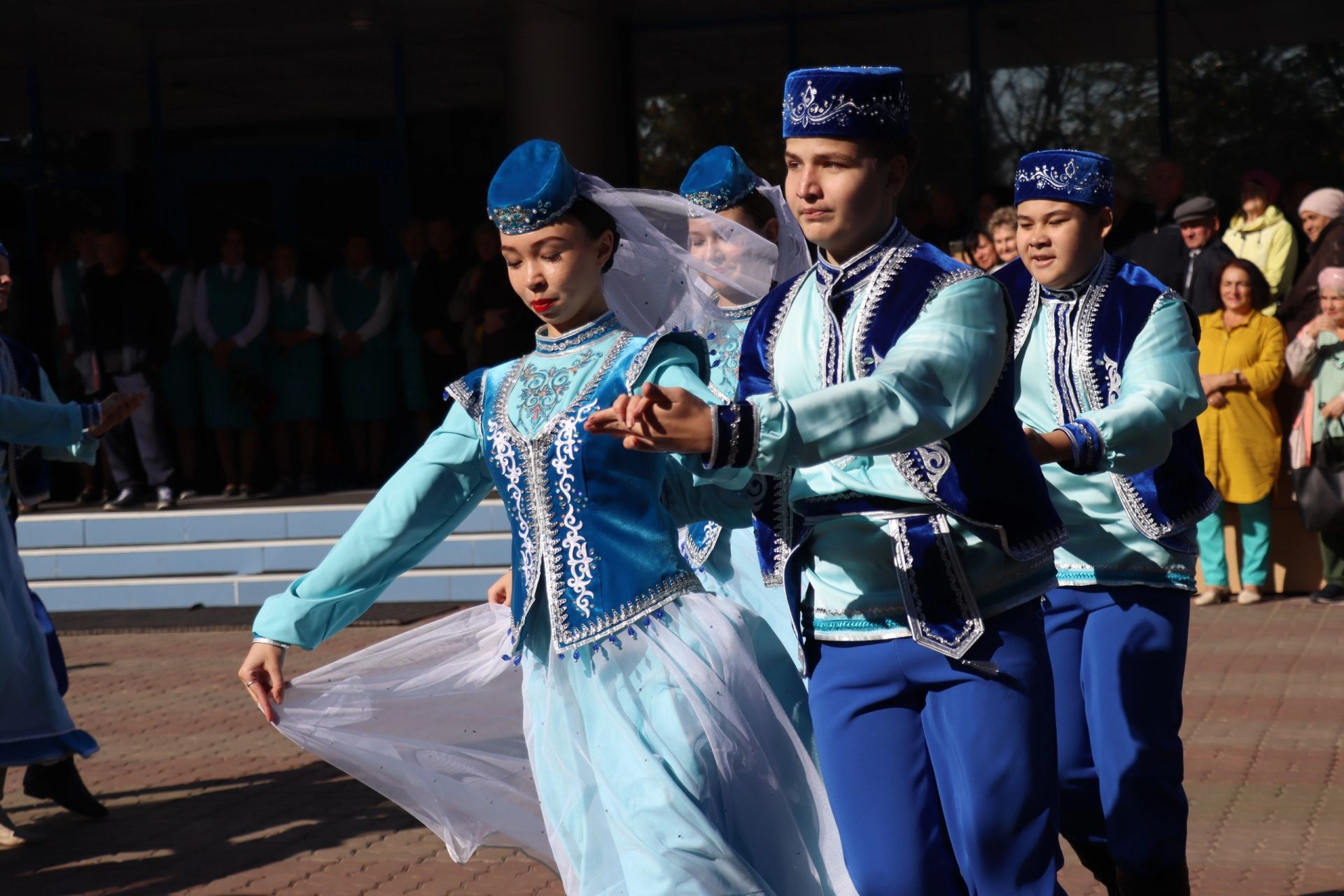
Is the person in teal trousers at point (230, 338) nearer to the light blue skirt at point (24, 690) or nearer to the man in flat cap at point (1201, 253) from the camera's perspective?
the man in flat cap at point (1201, 253)

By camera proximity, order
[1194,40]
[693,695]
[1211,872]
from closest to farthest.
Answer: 1. [693,695]
2. [1211,872]
3. [1194,40]

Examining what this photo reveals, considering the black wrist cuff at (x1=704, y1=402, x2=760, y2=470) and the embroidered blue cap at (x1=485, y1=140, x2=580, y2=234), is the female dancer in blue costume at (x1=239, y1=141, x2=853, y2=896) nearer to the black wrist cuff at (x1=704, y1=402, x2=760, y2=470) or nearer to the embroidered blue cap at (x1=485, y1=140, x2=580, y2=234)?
the embroidered blue cap at (x1=485, y1=140, x2=580, y2=234)

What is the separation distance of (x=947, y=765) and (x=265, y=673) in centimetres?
138

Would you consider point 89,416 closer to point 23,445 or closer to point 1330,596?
point 23,445

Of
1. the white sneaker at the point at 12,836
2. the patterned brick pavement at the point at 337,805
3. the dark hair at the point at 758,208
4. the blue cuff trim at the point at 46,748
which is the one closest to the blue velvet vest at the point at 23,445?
the blue cuff trim at the point at 46,748

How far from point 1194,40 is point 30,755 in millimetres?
11177

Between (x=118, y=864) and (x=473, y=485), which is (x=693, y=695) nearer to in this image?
(x=473, y=485)

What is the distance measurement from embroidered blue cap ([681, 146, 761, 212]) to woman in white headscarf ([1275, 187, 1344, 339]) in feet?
19.5

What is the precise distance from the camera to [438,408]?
14102mm

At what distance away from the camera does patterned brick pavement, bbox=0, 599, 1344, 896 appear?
17.2 ft

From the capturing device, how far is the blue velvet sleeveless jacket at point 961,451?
2.98 meters

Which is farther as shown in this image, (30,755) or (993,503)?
(30,755)

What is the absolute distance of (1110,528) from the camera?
402 centimetres

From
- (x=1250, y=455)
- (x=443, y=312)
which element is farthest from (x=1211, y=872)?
(x=443, y=312)
